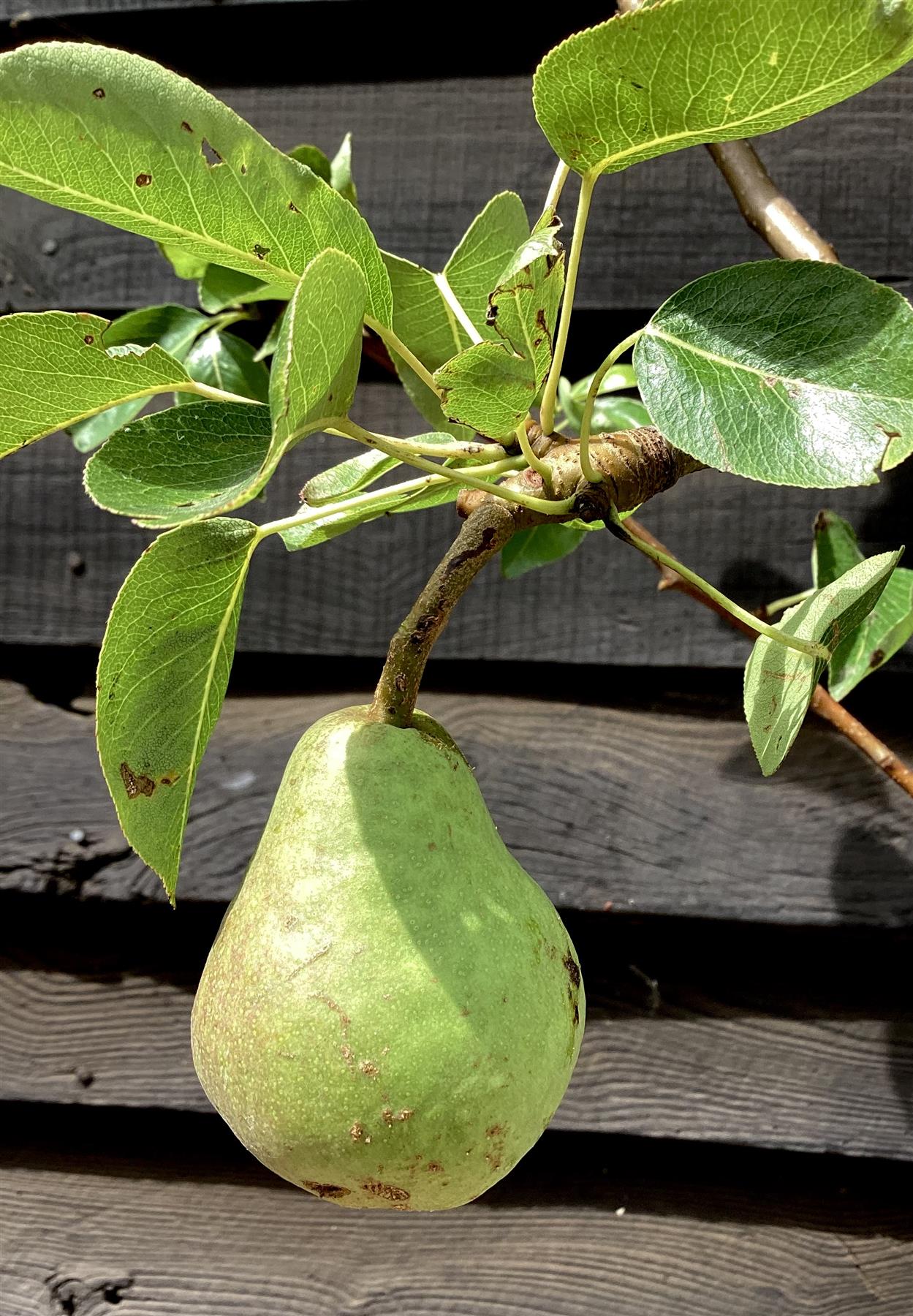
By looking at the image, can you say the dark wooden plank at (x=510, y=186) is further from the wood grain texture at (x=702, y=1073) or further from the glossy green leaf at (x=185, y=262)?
the wood grain texture at (x=702, y=1073)

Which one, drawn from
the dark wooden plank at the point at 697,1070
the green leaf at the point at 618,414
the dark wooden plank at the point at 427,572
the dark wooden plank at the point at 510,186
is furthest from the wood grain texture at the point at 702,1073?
the dark wooden plank at the point at 510,186

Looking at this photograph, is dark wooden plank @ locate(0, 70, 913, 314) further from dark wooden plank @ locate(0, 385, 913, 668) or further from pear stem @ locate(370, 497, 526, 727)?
pear stem @ locate(370, 497, 526, 727)

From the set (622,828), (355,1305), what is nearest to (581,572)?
(622,828)

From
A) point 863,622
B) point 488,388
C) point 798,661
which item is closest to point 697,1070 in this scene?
point 863,622

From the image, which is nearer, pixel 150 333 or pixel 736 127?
pixel 736 127

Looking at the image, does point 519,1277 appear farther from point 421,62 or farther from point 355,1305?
point 421,62

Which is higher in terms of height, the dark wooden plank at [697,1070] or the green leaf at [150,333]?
the green leaf at [150,333]

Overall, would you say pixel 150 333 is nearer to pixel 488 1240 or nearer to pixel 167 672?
pixel 167 672
